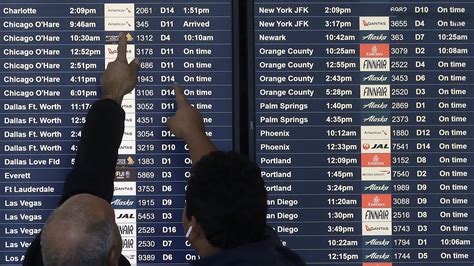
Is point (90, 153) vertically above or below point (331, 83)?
below

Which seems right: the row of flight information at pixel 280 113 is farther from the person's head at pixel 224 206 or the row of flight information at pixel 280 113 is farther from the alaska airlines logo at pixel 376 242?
the person's head at pixel 224 206

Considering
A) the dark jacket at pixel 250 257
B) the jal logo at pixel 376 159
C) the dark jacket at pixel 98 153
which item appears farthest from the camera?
the jal logo at pixel 376 159

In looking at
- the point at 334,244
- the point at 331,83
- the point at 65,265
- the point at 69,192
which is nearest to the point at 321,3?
the point at 331,83

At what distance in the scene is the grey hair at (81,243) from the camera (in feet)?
8.33

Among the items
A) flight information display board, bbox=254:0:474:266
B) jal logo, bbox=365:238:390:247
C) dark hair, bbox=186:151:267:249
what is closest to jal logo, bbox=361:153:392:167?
flight information display board, bbox=254:0:474:266

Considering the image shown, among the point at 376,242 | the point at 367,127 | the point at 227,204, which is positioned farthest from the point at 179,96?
the point at 227,204

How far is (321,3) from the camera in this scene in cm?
358

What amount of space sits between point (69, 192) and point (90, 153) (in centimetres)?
14

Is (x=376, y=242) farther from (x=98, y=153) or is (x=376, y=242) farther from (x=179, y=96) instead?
(x=98, y=153)

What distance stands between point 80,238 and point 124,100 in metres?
1.07

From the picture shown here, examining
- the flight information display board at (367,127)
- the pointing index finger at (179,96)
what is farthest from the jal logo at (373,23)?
the pointing index finger at (179,96)

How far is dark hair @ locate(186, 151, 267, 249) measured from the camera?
258cm

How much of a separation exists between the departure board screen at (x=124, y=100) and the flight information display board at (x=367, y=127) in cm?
19

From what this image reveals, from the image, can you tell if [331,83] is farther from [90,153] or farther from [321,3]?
[90,153]
